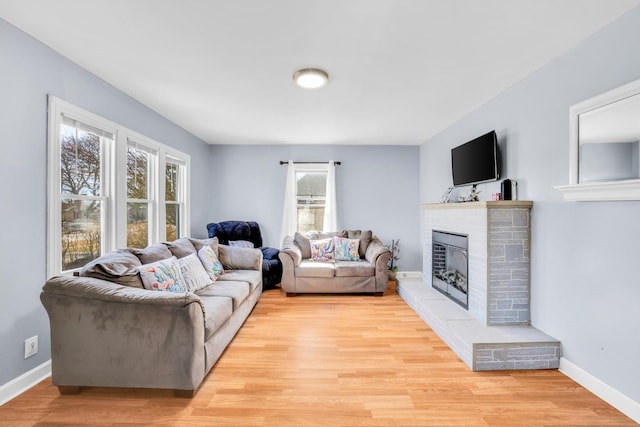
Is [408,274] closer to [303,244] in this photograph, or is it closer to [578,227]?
[303,244]

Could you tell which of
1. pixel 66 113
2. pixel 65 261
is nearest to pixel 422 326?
pixel 65 261

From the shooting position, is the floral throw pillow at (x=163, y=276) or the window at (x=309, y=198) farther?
the window at (x=309, y=198)

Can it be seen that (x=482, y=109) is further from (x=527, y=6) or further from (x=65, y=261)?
(x=65, y=261)

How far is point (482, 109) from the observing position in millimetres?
3330

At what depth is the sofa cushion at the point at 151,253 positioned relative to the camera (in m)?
2.54

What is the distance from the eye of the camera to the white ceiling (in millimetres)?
1708

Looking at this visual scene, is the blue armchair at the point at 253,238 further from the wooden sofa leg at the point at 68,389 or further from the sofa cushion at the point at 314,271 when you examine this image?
the wooden sofa leg at the point at 68,389

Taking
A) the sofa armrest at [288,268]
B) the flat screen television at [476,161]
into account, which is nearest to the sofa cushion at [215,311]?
the sofa armrest at [288,268]

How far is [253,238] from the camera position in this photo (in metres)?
5.01

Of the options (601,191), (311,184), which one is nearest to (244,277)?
(311,184)

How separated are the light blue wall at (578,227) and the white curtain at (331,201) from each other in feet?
9.09

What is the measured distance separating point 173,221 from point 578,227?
456 cm

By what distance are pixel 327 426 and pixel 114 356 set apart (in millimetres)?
1455

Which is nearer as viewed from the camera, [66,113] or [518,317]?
[66,113]
